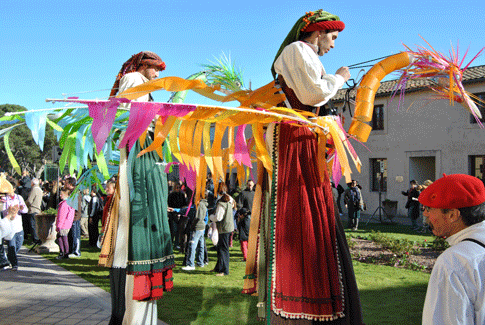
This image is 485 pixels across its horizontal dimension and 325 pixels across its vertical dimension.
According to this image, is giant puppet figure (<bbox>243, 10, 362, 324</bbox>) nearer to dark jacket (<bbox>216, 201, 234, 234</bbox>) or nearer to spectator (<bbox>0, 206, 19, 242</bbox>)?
dark jacket (<bbox>216, 201, 234, 234</bbox>)

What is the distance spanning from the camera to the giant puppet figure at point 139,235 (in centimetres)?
315

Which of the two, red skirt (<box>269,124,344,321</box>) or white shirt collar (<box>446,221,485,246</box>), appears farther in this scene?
red skirt (<box>269,124,344,321</box>)

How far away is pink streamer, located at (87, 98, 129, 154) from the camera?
2.18 metres

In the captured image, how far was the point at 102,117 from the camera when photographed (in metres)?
2.25

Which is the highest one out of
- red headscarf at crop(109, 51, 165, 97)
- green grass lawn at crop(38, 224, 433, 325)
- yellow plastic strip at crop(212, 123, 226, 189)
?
red headscarf at crop(109, 51, 165, 97)

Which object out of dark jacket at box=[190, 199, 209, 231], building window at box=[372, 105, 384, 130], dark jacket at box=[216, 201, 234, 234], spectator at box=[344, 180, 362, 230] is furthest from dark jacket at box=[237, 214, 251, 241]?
building window at box=[372, 105, 384, 130]

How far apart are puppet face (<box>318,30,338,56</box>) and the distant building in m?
17.1

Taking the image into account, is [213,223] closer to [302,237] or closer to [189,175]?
[189,175]

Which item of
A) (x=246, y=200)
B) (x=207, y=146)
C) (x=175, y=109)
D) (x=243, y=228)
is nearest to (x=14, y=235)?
(x=243, y=228)

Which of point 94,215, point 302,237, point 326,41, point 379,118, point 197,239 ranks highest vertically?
point 379,118

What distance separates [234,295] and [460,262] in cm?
511

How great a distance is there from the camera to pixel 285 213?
2586 millimetres

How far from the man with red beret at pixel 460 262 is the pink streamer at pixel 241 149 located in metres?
1.11

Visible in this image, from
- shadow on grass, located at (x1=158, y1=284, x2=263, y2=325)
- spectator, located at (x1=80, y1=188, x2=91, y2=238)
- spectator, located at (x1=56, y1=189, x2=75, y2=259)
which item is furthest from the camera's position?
spectator, located at (x1=80, y1=188, x2=91, y2=238)
